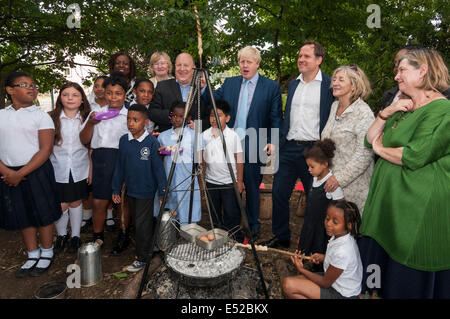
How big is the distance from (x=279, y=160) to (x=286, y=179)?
0.28 meters

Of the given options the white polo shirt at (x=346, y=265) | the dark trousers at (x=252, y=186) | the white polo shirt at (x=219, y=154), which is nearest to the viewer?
the white polo shirt at (x=346, y=265)

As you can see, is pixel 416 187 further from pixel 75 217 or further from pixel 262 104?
pixel 75 217

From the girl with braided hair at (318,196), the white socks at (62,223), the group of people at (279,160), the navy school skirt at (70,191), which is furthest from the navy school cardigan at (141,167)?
the girl with braided hair at (318,196)

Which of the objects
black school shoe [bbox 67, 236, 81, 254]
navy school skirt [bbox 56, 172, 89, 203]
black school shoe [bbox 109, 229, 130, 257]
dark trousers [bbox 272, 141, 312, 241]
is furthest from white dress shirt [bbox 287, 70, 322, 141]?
black school shoe [bbox 67, 236, 81, 254]

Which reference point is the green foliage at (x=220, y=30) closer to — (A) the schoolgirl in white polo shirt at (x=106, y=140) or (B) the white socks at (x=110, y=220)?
(A) the schoolgirl in white polo shirt at (x=106, y=140)

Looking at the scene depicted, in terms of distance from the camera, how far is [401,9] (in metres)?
6.66

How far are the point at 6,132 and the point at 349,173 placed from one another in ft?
13.0

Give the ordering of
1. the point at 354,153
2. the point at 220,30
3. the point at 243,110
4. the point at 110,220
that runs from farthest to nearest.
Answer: the point at 220,30, the point at 110,220, the point at 243,110, the point at 354,153

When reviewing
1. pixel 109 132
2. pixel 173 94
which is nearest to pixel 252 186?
pixel 173 94

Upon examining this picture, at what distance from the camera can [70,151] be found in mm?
3869

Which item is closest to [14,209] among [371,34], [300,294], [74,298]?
[74,298]

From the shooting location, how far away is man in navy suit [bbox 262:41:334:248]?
367 cm

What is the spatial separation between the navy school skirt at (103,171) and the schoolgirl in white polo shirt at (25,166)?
528 mm

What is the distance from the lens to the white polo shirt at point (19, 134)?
3.39 meters
